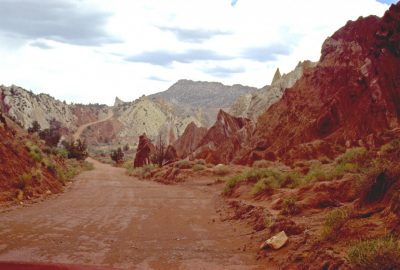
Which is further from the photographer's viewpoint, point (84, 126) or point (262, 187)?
point (84, 126)

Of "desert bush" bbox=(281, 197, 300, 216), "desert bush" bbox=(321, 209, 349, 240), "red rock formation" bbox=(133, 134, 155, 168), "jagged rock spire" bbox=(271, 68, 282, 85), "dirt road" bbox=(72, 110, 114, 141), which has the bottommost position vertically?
"red rock formation" bbox=(133, 134, 155, 168)

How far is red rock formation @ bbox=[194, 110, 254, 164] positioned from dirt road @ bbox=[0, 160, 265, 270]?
29.8m

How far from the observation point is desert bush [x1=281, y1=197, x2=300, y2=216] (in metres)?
11.9

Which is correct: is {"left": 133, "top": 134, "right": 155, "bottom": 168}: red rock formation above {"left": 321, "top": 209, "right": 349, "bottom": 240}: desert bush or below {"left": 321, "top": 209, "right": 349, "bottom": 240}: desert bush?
below

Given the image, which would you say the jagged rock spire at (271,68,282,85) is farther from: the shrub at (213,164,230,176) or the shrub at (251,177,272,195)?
the shrub at (251,177,272,195)

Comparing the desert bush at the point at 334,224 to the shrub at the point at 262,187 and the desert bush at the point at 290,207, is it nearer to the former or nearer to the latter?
the desert bush at the point at 290,207

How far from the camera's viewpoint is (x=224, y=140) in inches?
2089

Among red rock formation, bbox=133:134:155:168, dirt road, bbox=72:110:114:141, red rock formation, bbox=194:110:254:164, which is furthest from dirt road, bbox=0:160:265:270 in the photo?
dirt road, bbox=72:110:114:141

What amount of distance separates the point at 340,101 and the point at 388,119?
524 centimetres

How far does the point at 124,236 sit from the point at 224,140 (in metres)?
42.3

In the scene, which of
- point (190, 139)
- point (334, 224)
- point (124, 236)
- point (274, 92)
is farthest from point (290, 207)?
point (274, 92)

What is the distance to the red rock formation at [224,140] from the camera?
47.6 meters

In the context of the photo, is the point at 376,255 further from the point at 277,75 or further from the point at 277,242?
the point at 277,75

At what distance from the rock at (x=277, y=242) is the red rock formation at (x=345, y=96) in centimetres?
1678
